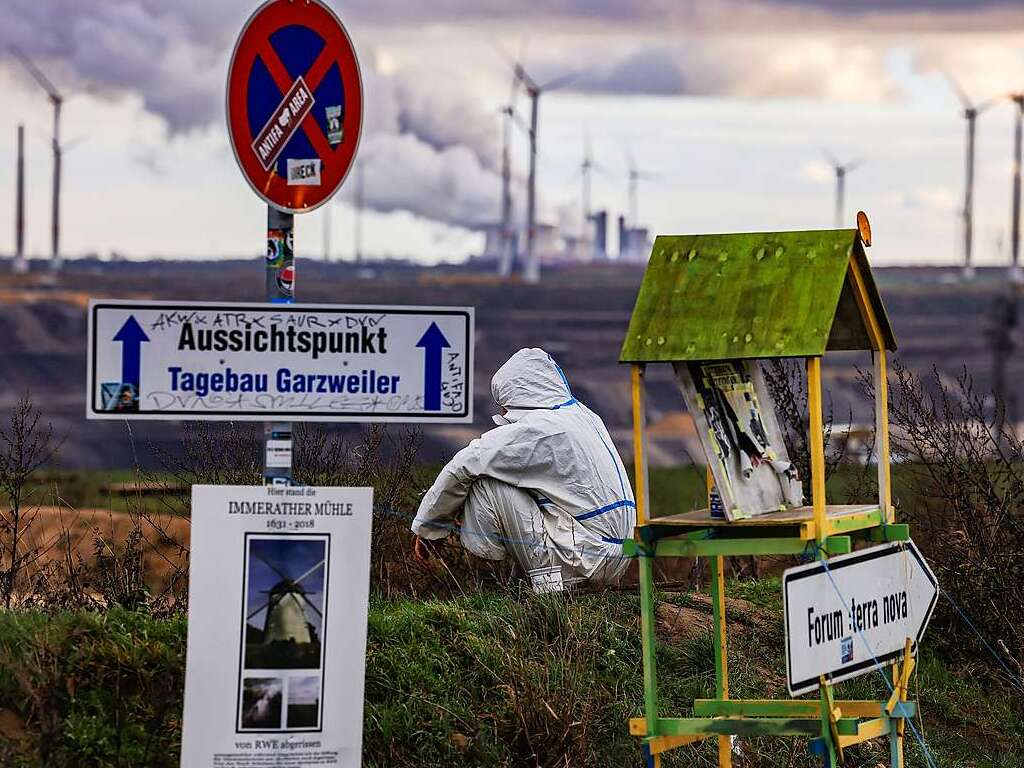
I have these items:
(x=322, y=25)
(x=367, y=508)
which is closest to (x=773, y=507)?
(x=367, y=508)

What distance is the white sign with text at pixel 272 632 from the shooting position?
6.25 meters

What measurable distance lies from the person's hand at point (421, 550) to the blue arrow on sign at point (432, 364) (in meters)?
4.31

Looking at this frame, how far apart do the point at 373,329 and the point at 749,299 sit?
58.6 inches

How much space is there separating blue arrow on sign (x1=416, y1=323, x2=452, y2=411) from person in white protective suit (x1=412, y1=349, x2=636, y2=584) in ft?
12.8

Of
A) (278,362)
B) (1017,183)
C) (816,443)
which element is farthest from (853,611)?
(1017,183)

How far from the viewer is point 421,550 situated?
10883mm

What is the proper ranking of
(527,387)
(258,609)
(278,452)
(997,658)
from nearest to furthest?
(258,609), (278,452), (997,658), (527,387)

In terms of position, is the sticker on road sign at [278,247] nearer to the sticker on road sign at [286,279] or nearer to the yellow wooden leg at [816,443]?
the sticker on road sign at [286,279]

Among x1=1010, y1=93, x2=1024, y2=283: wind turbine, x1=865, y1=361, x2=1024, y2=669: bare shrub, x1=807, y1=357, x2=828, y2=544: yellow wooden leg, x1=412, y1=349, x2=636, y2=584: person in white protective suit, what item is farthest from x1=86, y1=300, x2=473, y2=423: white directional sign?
x1=1010, y1=93, x2=1024, y2=283: wind turbine

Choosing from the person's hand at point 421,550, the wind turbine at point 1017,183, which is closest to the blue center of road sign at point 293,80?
the person's hand at point 421,550

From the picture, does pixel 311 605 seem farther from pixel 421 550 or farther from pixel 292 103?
pixel 421 550

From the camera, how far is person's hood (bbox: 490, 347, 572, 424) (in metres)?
10.8

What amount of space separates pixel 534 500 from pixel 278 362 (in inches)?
171

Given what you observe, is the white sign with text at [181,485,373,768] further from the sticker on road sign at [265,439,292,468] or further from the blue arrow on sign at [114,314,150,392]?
the blue arrow on sign at [114,314,150,392]
